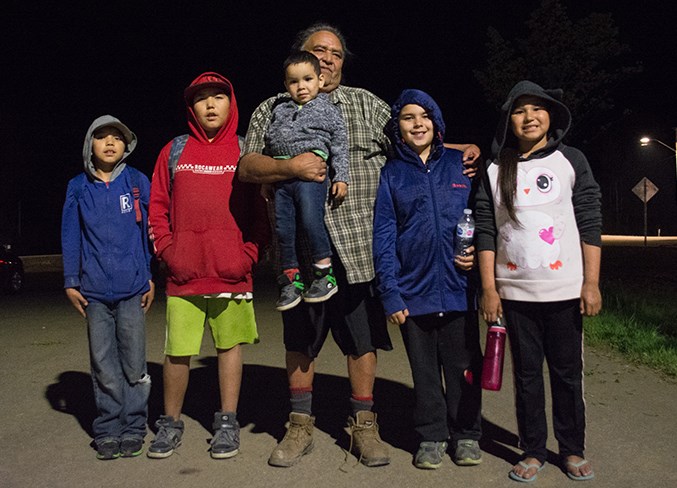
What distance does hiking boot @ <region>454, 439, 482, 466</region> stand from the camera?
3.91 meters

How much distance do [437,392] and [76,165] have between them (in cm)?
3338

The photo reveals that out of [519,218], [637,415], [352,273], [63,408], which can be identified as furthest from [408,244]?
[63,408]

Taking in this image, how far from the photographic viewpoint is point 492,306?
12.7 feet

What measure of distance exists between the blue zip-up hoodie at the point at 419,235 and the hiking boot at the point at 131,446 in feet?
5.68

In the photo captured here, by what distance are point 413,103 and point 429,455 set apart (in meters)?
1.97

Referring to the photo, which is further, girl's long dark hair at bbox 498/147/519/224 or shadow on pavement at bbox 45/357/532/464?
shadow on pavement at bbox 45/357/532/464

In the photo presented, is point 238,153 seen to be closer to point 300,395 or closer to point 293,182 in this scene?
point 293,182

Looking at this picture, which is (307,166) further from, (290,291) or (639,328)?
(639,328)

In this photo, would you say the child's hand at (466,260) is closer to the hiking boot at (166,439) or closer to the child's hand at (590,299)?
the child's hand at (590,299)

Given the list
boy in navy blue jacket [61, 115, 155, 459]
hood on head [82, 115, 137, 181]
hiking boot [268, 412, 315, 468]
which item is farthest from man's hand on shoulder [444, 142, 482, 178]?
hood on head [82, 115, 137, 181]

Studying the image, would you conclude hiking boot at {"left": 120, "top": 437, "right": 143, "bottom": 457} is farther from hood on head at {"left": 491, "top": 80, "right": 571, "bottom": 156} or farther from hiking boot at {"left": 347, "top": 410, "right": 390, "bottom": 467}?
hood on head at {"left": 491, "top": 80, "right": 571, "bottom": 156}

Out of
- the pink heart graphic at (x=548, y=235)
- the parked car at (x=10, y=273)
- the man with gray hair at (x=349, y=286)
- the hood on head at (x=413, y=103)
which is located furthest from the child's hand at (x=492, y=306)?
the parked car at (x=10, y=273)

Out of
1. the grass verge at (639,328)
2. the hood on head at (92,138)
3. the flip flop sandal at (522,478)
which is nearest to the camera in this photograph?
the flip flop sandal at (522,478)

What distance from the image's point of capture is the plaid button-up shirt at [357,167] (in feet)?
13.0
